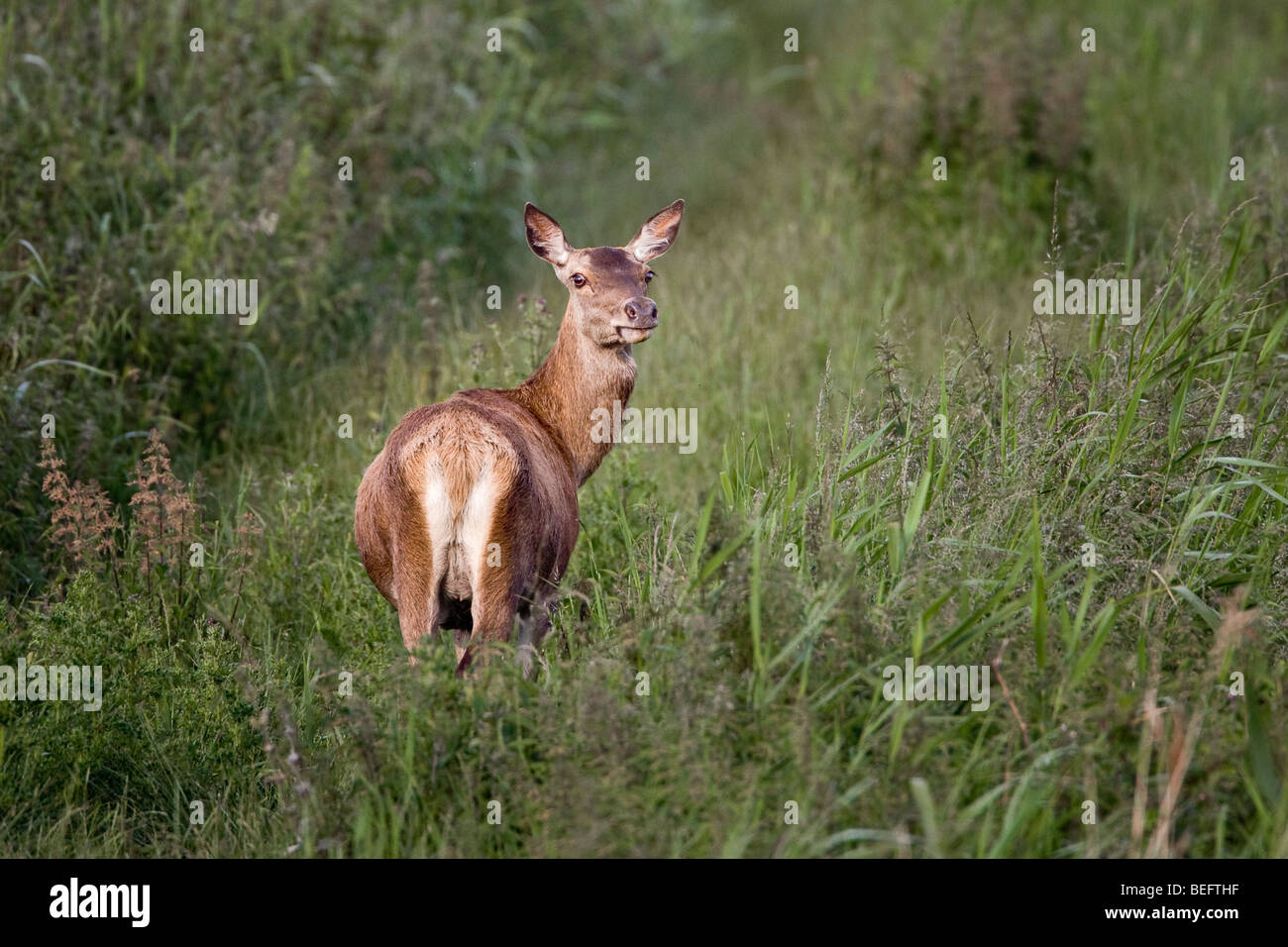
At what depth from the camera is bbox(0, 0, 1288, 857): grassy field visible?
4.01 meters

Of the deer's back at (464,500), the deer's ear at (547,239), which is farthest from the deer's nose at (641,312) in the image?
the deer's back at (464,500)

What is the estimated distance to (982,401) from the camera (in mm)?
5652

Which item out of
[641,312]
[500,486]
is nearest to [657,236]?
[641,312]

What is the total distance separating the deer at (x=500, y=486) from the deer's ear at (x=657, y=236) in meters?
0.35

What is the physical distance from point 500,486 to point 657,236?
1964 millimetres

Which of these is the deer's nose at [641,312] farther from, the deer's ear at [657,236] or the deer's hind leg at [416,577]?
the deer's hind leg at [416,577]

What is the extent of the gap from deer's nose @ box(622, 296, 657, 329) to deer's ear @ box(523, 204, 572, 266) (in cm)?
59

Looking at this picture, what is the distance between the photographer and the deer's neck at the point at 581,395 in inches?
222

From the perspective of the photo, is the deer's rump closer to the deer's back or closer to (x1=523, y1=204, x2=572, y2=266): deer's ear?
the deer's back

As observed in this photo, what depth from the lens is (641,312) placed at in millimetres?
5340

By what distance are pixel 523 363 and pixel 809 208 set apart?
11.9 ft

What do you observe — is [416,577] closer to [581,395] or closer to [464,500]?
[464,500]
